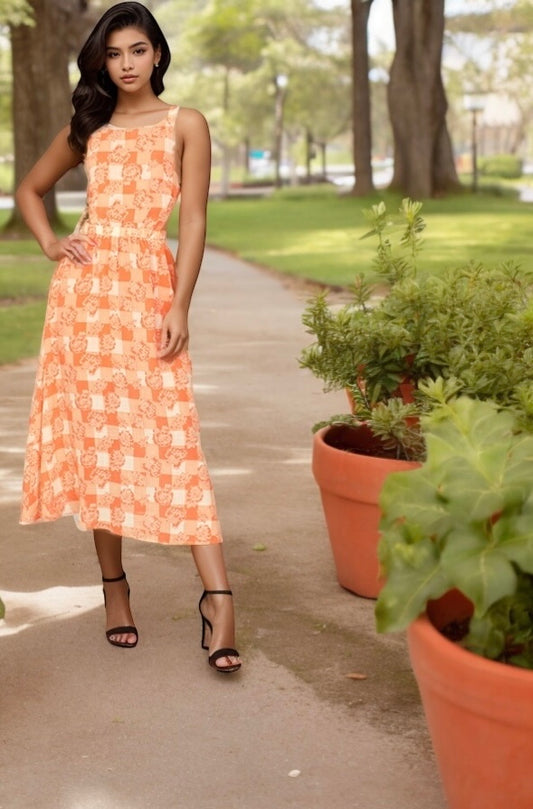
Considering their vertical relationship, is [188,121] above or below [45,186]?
above

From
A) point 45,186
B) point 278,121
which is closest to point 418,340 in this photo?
point 45,186

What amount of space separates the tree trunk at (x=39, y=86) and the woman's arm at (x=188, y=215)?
71.0 ft

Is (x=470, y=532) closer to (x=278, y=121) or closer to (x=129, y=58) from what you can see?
(x=129, y=58)

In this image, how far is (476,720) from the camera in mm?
2664

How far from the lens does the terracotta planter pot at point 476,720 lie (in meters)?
2.58

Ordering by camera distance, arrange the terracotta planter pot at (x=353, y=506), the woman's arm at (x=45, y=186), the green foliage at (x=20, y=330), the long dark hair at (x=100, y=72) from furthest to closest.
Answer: the green foliage at (x=20, y=330), the terracotta planter pot at (x=353, y=506), the woman's arm at (x=45, y=186), the long dark hair at (x=100, y=72)

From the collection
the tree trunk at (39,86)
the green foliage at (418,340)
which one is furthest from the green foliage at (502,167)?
the green foliage at (418,340)

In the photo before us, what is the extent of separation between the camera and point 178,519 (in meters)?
4.03

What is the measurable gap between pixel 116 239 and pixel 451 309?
3.92ft

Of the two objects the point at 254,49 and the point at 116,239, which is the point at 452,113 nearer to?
the point at 254,49

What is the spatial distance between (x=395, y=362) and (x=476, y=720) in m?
2.11

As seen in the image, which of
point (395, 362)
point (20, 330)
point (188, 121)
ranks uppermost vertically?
point (188, 121)

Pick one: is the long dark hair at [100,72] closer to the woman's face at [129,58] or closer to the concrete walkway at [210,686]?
the woman's face at [129,58]

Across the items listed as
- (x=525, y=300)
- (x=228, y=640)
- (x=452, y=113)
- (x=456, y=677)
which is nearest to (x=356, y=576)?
(x=228, y=640)
